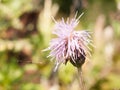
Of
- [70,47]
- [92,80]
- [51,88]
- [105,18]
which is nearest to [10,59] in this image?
[51,88]

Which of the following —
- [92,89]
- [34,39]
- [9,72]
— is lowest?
[92,89]

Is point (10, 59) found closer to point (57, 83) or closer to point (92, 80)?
point (57, 83)

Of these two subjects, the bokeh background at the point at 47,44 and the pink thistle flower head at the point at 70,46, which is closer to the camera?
the pink thistle flower head at the point at 70,46

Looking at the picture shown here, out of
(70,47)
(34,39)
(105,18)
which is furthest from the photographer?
(105,18)

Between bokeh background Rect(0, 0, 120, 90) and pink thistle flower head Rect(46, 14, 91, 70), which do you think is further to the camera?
bokeh background Rect(0, 0, 120, 90)
